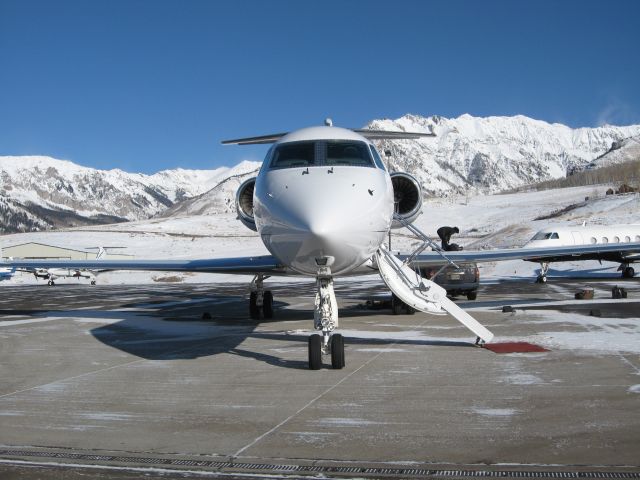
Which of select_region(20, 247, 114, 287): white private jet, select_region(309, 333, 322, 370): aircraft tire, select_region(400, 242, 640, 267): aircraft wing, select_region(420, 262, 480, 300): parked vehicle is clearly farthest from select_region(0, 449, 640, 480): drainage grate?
select_region(20, 247, 114, 287): white private jet

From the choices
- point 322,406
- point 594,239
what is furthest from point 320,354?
point 594,239

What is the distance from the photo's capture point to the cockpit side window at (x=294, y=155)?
368 inches

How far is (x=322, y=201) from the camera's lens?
26.0 ft

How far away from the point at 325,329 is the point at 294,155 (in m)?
2.54

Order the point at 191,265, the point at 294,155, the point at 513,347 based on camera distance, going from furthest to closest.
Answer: the point at 191,265
the point at 513,347
the point at 294,155

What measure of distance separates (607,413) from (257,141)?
34.6 feet

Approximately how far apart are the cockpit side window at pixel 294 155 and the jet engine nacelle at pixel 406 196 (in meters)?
4.40

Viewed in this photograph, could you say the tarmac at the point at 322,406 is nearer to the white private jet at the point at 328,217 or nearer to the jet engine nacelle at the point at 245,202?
the white private jet at the point at 328,217

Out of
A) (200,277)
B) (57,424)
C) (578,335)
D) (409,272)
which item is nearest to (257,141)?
(409,272)

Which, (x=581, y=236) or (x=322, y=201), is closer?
(x=322, y=201)

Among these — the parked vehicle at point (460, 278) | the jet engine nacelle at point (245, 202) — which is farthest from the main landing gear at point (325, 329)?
the parked vehicle at point (460, 278)

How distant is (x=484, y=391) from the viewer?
274 inches

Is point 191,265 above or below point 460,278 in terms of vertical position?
above

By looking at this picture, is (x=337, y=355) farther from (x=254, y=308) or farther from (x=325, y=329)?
(x=254, y=308)
